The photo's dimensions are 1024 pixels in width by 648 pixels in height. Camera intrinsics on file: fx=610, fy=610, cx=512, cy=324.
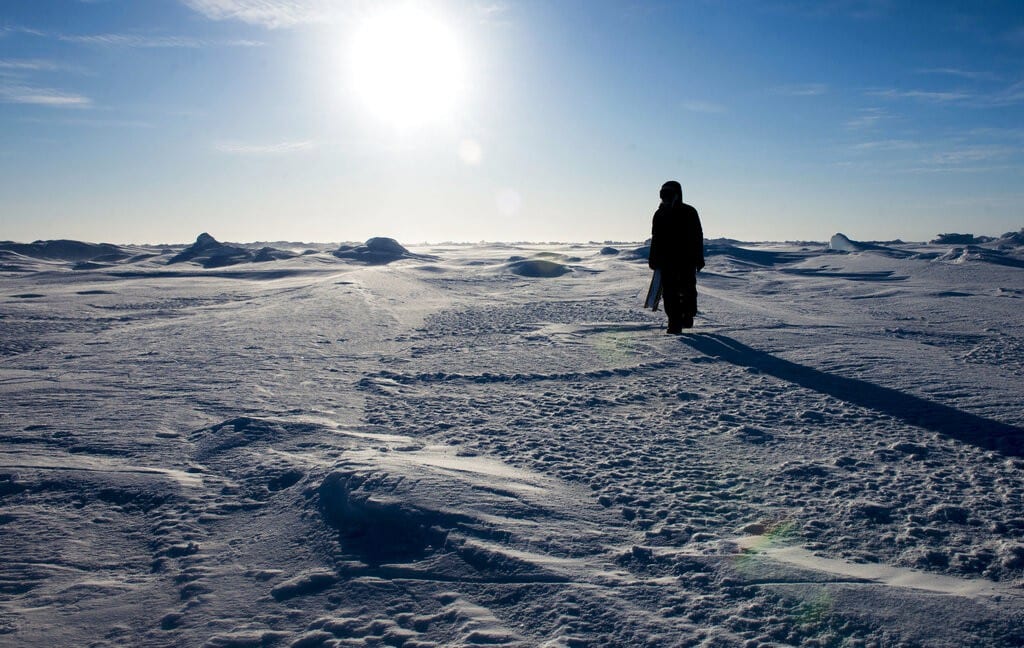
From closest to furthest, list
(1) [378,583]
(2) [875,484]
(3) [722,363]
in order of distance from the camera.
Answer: (1) [378,583] → (2) [875,484] → (3) [722,363]

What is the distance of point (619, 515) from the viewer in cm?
233

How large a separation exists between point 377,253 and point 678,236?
22539mm

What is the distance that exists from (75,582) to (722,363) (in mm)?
4402

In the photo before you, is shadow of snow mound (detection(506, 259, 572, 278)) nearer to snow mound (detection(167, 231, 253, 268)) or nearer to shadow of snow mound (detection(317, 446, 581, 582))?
snow mound (detection(167, 231, 253, 268))

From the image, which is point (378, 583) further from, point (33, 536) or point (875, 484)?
point (875, 484)

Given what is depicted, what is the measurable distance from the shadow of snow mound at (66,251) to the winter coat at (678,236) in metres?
29.5

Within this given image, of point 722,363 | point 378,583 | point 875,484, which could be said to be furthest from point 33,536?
point 722,363

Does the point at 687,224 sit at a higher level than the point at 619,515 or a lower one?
higher

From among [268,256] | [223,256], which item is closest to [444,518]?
[268,256]

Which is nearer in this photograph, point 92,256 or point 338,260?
point 338,260

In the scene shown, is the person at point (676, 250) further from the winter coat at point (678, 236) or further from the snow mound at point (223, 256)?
the snow mound at point (223, 256)

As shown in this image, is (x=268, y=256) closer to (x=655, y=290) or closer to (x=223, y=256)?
(x=223, y=256)

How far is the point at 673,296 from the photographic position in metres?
6.29

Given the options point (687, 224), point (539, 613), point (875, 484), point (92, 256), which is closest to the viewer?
point (539, 613)
